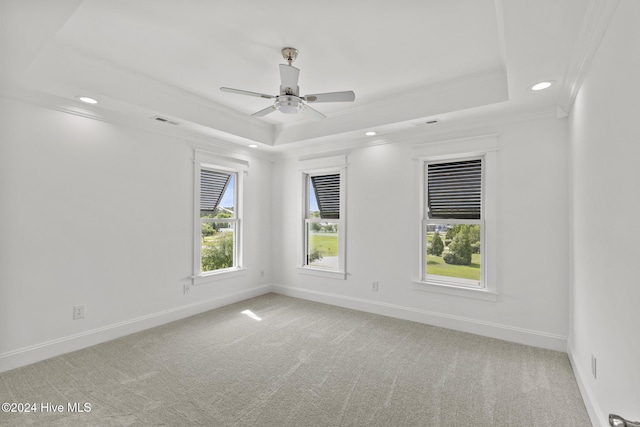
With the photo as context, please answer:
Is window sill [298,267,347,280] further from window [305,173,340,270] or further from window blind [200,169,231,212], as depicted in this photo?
window blind [200,169,231,212]

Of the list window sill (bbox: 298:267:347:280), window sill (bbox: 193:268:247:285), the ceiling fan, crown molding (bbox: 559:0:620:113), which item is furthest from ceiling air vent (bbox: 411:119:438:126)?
window sill (bbox: 193:268:247:285)

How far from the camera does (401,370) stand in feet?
9.04

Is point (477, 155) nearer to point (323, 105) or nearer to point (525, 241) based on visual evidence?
point (525, 241)

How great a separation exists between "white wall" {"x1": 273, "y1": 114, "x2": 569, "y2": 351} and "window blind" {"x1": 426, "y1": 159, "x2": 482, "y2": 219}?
260 mm

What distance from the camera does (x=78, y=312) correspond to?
3137 millimetres

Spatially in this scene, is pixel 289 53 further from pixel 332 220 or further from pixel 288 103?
pixel 332 220

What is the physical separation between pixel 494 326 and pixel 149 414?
339 centimetres

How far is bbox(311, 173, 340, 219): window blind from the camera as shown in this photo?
4.92 meters

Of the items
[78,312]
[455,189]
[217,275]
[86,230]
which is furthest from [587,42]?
[78,312]

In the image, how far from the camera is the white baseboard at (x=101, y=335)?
9.04 ft

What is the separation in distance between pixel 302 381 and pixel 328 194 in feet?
9.76

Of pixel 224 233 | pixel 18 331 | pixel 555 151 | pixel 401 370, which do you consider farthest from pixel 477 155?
pixel 18 331

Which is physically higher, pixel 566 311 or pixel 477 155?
pixel 477 155

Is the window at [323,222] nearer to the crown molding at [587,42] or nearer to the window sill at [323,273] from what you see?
the window sill at [323,273]
